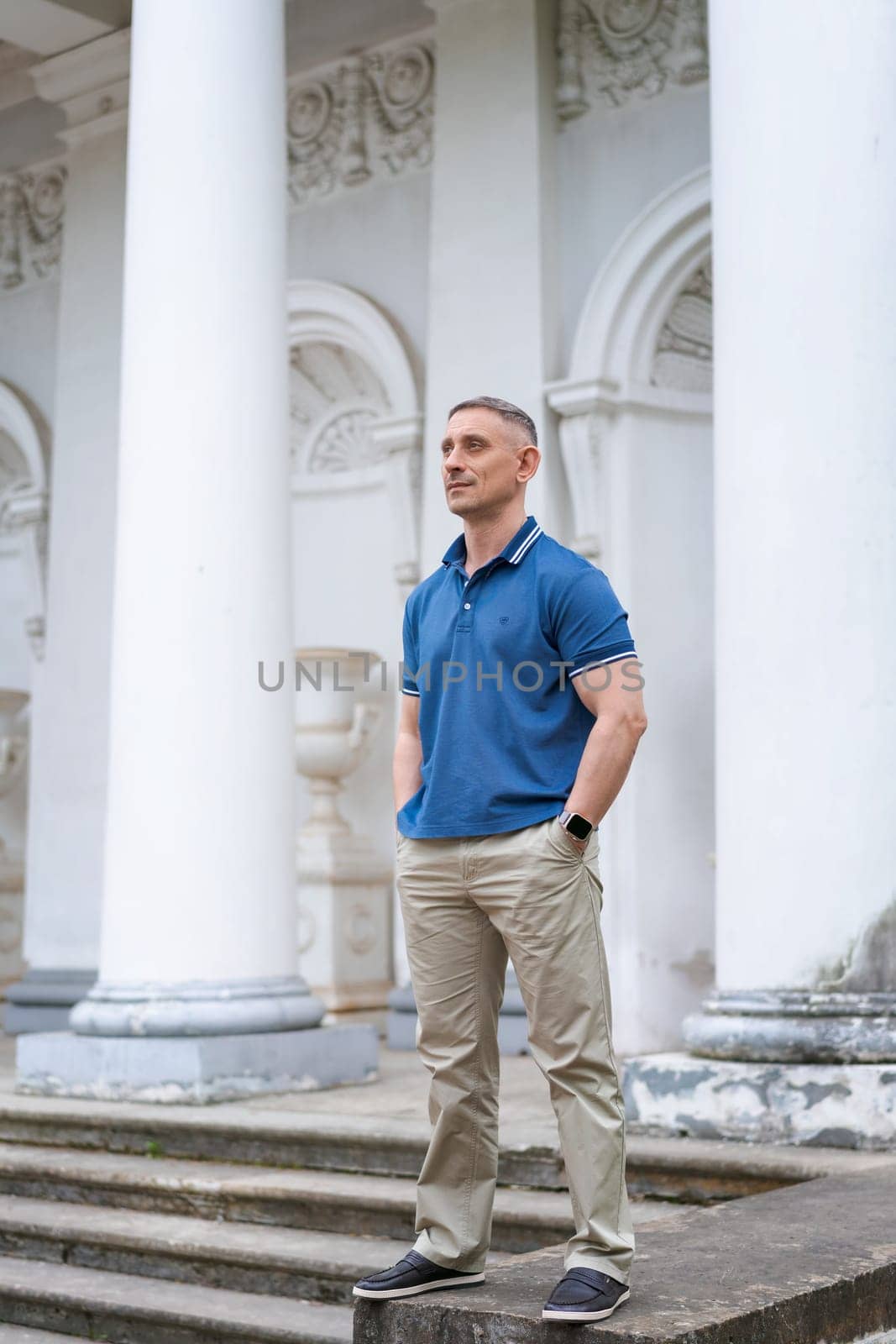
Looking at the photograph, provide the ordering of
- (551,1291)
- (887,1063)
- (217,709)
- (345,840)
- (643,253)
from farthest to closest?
(345,840), (643,253), (217,709), (887,1063), (551,1291)

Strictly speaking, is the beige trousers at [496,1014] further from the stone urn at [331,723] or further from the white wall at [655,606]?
the stone urn at [331,723]

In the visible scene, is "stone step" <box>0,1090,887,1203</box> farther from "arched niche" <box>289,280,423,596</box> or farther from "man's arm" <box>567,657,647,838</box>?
"arched niche" <box>289,280,423,596</box>

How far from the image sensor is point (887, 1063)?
16.9 feet

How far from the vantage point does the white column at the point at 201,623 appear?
6.80 metres

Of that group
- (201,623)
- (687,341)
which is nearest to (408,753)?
(201,623)

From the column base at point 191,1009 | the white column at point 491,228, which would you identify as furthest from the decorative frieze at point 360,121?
the column base at point 191,1009

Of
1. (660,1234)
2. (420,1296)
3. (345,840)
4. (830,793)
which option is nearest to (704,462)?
(345,840)

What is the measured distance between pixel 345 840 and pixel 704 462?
3137 millimetres

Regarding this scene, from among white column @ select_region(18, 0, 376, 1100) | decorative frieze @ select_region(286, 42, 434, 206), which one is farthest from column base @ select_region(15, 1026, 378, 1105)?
decorative frieze @ select_region(286, 42, 434, 206)

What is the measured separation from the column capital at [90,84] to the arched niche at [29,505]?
1930mm

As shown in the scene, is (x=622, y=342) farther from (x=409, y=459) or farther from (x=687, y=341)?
(x=409, y=459)

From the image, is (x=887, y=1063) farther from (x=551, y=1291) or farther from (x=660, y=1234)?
(x=551, y=1291)

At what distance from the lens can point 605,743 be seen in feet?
10.3

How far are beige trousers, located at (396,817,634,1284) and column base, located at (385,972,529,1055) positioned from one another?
201 inches
